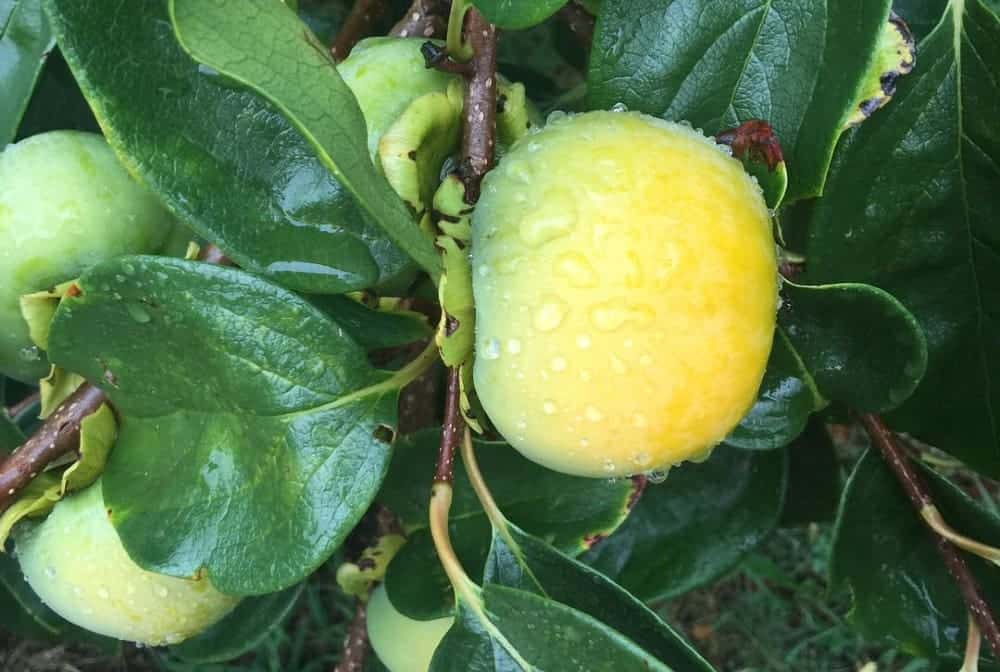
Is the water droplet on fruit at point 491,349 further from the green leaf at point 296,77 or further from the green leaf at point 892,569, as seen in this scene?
the green leaf at point 892,569

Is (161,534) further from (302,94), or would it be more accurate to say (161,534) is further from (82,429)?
(302,94)

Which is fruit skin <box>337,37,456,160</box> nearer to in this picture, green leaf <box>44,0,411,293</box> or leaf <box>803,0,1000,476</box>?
green leaf <box>44,0,411,293</box>

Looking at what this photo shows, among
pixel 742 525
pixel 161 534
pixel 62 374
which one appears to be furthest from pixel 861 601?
pixel 62 374

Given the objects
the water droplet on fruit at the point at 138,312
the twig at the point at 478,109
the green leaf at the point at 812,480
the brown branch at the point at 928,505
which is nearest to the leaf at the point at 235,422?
the water droplet on fruit at the point at 138,312

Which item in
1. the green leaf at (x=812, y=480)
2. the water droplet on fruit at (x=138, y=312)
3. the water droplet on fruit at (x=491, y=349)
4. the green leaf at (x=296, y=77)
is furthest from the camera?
the green leaf at (x=812, y=480)

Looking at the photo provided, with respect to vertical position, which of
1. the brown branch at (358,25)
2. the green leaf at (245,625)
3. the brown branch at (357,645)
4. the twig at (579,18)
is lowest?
the green leaf at (245,625)

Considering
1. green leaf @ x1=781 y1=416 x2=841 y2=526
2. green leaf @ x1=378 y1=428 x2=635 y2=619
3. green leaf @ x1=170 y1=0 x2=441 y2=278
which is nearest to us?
green leaf @ x1=170 y1=0 x2=441 y2=278

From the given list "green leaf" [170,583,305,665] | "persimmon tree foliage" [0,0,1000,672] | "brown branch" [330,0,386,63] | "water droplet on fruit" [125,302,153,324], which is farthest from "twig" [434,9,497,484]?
"green leaf" [170,583,305,665]
